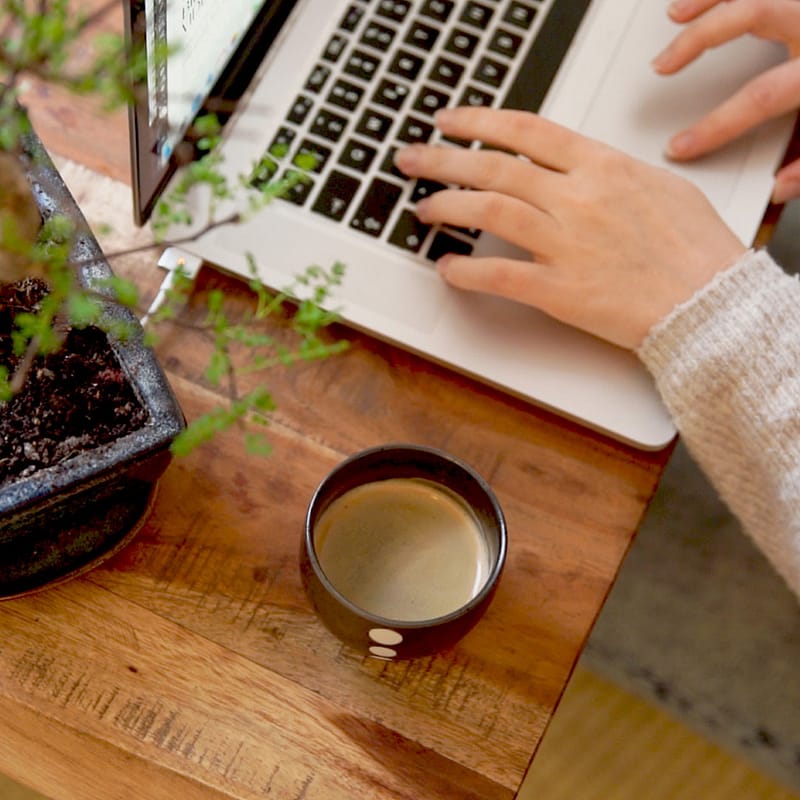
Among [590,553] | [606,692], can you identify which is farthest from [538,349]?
[606,692]

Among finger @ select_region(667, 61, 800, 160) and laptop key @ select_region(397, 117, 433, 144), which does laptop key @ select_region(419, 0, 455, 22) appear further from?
finger @ select_region(667, 61, 800, 160)

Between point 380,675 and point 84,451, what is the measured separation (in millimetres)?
226

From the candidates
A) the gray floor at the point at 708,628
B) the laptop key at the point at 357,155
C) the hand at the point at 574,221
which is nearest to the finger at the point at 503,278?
the hand at the point at 574,221

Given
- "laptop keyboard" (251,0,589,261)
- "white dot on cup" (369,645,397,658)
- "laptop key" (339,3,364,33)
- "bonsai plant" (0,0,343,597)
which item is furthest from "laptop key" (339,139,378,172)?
"white dot on cup" (369,645,397,658)

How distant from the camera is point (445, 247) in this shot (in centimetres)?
70

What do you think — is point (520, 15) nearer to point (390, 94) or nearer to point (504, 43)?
point (504, 43)

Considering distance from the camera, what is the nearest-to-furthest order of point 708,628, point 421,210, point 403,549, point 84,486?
point 84,486 < point 403,549 < point 421,210 < point 708,628

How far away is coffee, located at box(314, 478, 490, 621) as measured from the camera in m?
0.56

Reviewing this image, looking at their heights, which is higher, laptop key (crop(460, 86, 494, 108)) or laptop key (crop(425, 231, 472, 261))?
laptop key (crop(460, 86, 494, 108))

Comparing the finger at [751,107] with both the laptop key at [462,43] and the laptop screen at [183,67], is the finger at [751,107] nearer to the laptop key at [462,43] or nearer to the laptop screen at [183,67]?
the laptop key at [462,43]

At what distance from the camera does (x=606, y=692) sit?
1110 millimetres

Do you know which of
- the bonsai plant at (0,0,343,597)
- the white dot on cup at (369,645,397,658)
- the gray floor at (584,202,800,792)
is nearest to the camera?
the bonsai plant at (0,0,343,597)

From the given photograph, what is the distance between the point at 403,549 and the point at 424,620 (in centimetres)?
5

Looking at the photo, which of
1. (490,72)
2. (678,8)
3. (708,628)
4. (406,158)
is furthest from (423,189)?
(708,628)
